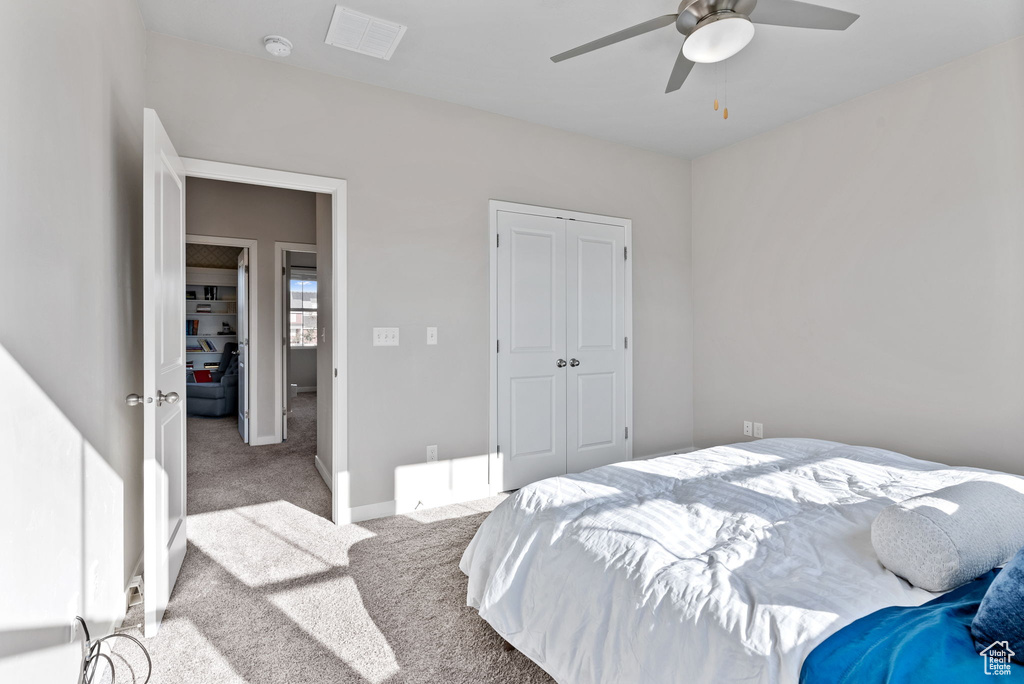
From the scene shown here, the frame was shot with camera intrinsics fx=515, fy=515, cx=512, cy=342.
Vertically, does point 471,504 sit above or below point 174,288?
below

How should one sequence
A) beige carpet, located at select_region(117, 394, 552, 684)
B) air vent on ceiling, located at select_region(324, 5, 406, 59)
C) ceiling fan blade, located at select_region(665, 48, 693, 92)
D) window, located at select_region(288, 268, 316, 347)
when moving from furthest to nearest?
window, located at select_region(288, 268, 316, 347)
air vent on ceiling, located at select_region(324, 5, 406, 59)
ceiling fan blade, located at select_region(665, 48, 693, 92)
beige carpet, located at select_region(117, 394, 552, 684)

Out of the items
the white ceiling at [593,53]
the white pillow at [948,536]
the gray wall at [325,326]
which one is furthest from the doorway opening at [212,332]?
the white pillow at [948,536]

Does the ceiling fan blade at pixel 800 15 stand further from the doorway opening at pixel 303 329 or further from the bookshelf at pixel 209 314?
the bookshelf at pixel 209 314

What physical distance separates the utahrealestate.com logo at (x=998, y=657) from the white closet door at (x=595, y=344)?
3.05 metres

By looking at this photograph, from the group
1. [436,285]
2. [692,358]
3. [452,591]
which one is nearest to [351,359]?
[436,285]

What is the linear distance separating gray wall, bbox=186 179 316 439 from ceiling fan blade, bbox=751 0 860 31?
4293 mm

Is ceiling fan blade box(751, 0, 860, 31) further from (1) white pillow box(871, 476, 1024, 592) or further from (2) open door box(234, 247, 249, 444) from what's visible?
(2) open door box(234, 247, 249, 444)

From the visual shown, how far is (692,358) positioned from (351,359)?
299cm

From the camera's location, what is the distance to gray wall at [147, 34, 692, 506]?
9.23 ft

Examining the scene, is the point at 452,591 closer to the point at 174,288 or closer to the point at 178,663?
the point at 178,663

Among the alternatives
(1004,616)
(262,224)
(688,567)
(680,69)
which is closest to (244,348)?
(262,224)

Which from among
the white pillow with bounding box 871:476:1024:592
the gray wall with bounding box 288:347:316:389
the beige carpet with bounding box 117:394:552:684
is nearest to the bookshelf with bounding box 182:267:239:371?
the gray wall with bounding box 288:347:316:389

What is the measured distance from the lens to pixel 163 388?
83.5 inches

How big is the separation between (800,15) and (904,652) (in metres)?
2.11
